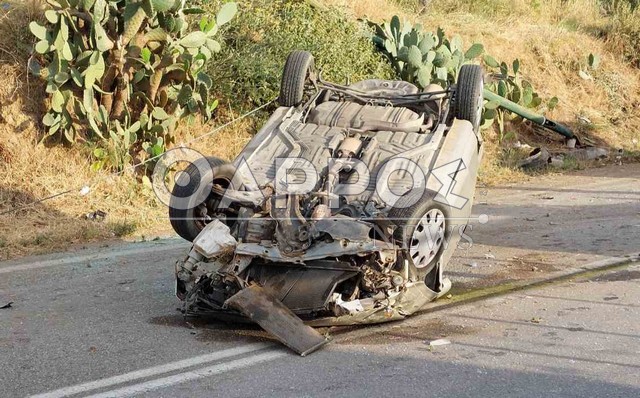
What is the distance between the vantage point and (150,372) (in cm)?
599

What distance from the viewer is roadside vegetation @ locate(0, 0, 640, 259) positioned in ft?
37.0

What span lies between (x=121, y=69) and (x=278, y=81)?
9.64 feet

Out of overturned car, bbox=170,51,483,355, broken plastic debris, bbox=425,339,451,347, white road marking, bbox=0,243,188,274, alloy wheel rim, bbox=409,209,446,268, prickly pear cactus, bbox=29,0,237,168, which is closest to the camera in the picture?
broken plastic debris, bbox=425,339,451,347

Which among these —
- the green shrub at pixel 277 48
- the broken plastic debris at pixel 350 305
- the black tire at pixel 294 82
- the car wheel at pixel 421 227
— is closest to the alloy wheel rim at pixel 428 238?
the car wheel at pixel 421 227

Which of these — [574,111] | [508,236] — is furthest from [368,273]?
[574,111]

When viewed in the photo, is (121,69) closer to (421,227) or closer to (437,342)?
(421,227)

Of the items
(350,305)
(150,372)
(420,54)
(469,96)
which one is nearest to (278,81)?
(420,54)

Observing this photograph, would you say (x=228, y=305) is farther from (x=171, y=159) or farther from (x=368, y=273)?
(x=171, y=159)

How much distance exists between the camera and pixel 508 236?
419 inches

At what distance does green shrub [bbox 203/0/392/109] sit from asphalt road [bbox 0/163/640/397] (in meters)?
5.10

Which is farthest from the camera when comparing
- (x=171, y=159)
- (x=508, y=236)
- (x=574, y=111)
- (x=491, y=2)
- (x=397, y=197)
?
(x=491, y=2)

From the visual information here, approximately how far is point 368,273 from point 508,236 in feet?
13.8

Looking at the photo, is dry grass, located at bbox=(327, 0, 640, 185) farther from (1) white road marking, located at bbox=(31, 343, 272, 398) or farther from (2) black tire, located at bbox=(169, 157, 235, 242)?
(1) white road marking, located at bbox=(31, 343, 272, 398)

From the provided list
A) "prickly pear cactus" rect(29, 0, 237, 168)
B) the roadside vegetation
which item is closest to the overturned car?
the roadside vegetation
